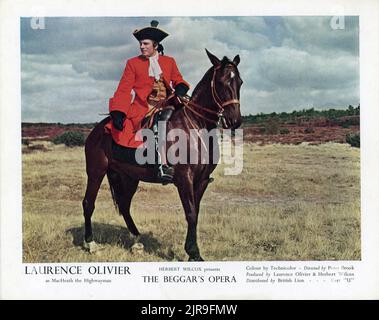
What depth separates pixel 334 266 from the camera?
24.6 feet

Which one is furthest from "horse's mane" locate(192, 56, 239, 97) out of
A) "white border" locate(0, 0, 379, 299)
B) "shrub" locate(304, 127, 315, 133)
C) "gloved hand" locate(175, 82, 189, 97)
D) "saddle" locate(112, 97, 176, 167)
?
"shrub" locate(304, 127, 315, 133)

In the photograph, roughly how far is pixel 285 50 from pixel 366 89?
0.97m

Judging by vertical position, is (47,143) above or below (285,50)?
below

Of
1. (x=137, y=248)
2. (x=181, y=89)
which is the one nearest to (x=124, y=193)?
(x=137, y=248)

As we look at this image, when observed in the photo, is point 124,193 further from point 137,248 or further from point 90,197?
point 137,248

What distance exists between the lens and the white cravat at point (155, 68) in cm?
745

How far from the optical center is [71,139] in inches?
300

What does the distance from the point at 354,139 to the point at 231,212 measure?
1567 mm

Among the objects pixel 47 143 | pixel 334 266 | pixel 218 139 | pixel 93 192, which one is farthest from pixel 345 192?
pixel 47 143

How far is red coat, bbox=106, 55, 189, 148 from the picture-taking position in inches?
291

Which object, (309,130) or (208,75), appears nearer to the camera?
(208,75)
